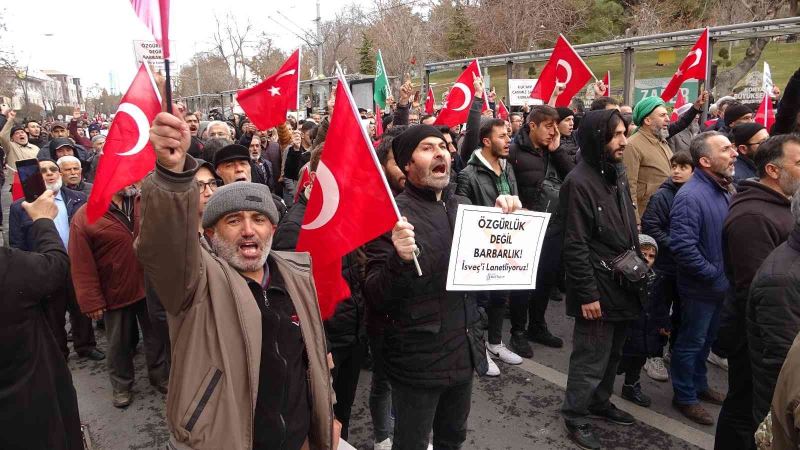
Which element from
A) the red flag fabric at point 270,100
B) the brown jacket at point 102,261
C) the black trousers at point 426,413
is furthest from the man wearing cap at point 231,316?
the red flag fabric at point 270,100

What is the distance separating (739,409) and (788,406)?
4.92 ft

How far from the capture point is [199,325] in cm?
180

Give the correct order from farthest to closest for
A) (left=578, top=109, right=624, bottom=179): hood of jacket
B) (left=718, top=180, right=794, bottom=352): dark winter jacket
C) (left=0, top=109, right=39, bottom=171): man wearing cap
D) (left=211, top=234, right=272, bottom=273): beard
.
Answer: (left=0, top=109, right=39, bottom=171): man wearing cap
(left=578, top=109, right=624, bottom=179): hood of jacket
(left=718, top=180, right=794, bottom=352): dark winter jacket
(left=211, top=234, right=272, bottom=273): beard

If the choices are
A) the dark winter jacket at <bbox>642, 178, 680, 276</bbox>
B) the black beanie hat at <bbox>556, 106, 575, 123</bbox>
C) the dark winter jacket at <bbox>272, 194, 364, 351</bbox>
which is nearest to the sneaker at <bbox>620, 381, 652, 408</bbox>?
the dark winter jacket at <bbox>642, 178, 680, 276</bbox>

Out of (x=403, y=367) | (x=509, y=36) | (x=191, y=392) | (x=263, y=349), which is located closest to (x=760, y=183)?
(x=403, y=367)

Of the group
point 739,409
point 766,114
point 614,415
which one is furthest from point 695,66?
point 739,409

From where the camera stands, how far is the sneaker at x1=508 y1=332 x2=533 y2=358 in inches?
189

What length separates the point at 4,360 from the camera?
7.20 ft

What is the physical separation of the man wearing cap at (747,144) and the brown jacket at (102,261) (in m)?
4.89

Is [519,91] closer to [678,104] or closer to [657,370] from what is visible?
[678,104]

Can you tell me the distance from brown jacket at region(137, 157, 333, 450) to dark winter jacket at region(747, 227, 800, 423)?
204 centimetres

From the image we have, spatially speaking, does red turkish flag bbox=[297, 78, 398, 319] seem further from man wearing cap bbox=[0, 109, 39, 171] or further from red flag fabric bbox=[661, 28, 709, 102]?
man wearing cap bbox=[0, 109, 39, 171]

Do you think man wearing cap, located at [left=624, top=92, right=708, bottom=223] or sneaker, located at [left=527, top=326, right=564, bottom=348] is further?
man wearing cap, located at [left=624, top=92, right=708, bottom=223]

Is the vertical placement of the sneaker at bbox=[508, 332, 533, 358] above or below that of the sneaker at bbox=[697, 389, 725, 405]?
above
